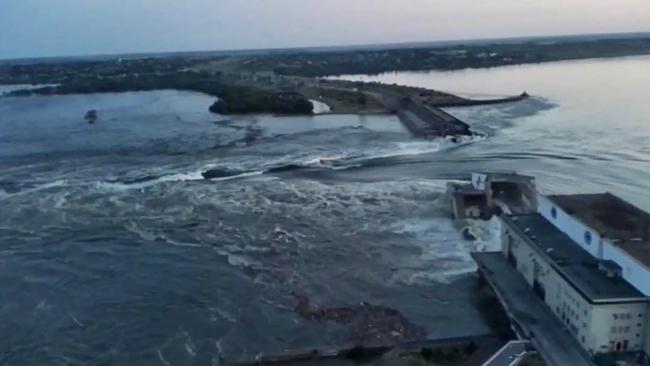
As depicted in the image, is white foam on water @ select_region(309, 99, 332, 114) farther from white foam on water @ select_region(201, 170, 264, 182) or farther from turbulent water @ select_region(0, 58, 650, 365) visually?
white foam on water @ select_region(201, 170, 264, 182)

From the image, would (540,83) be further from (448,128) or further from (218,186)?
(218,186)

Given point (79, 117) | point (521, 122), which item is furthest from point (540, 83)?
point (79, 117)

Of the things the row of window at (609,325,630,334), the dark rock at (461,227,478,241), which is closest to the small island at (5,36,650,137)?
the dark rock at (461,227,478,241)

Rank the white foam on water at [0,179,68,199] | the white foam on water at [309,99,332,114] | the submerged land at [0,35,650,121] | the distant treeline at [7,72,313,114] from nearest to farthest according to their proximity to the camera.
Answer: the white foam on water at [0,179,68,199], the white foam on water at [309,99,332,114], the distant treeline at [7,72,313,114], the submerged land at [0,35,650,121]

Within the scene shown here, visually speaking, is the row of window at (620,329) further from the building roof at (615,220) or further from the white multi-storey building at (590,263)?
the building roof at (615,220)

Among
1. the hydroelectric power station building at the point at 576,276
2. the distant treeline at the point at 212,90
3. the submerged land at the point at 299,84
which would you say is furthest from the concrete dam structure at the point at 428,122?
the hydroelectric power station building at the point at 576,276

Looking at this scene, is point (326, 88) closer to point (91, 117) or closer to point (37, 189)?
point (91, 117)
